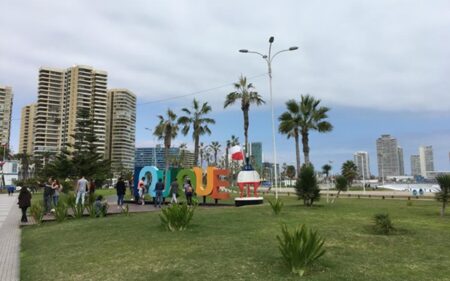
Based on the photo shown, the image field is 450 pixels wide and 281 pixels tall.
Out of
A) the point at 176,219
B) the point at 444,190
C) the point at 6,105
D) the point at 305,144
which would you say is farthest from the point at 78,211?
the point at 6,105

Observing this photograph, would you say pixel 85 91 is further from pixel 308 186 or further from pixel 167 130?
pixel 308 186

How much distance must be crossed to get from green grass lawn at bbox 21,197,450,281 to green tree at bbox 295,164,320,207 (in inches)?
219

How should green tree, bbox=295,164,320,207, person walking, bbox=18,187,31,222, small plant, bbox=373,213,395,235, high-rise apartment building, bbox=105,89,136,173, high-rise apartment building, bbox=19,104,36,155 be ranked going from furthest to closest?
high-rise apartment building, bbox=19,104,36,155 < high-rise apartment building, bbox=105,89,136,173 < green tree, bbox=295,164,320,207 < person walking, bbox=18,187,31,222 < small plant, bbox=373,213,395,235

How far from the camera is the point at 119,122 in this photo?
5588 cm

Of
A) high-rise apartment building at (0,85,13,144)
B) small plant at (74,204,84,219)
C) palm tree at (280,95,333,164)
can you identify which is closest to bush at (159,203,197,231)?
small plant at (74,204,84,219)

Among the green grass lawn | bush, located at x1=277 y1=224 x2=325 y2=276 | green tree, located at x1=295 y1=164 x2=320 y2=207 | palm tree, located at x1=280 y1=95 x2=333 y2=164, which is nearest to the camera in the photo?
bush, located at x1=277 y1=224 x2=325 y2=276

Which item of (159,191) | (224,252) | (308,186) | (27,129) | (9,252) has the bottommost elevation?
(9,252)

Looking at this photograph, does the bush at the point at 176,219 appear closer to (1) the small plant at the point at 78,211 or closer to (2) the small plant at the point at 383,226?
(2) the small plant at the point at 383,226

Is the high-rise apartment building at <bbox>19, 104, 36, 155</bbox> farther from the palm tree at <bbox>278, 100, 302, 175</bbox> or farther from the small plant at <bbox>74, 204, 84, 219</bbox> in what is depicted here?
the small plant at <bbox>74, 204, 84, 219</bbox>

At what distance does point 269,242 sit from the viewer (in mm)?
8961

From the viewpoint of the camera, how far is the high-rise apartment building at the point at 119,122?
46000 millimetres

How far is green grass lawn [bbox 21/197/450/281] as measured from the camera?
6.32m

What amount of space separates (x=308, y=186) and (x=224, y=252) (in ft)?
37.0

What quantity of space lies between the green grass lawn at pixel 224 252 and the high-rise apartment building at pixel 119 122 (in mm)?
34504
